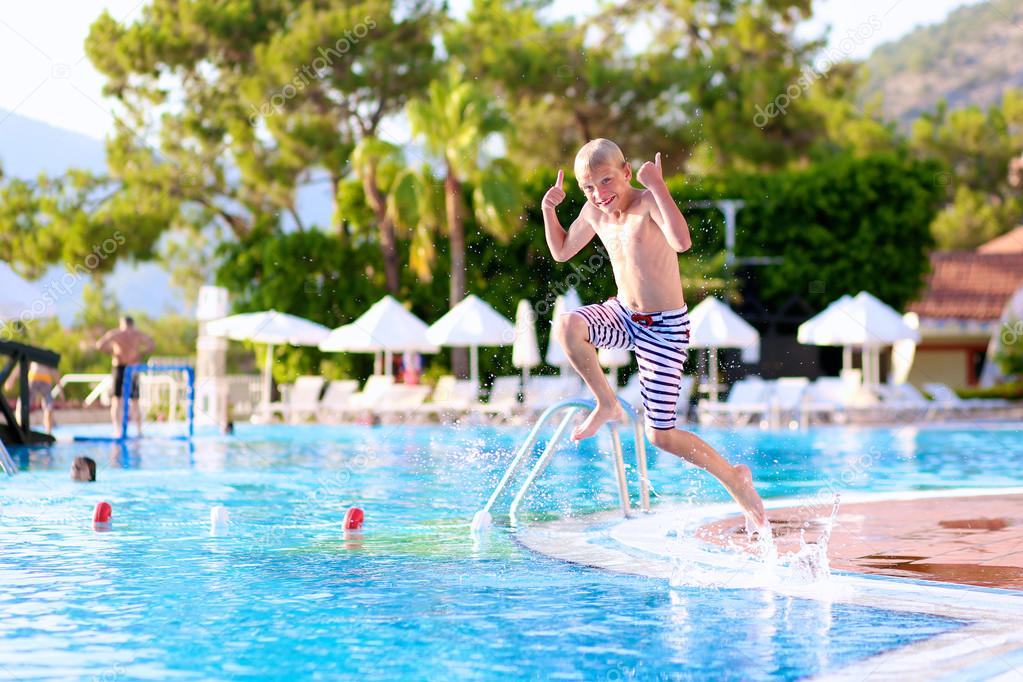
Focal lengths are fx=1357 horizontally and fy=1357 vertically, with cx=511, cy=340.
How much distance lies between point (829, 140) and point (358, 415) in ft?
61.4

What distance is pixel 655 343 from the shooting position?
6152 mm

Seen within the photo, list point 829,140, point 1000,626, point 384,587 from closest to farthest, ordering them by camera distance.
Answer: point 1000,626
point 384,587
point 829,140

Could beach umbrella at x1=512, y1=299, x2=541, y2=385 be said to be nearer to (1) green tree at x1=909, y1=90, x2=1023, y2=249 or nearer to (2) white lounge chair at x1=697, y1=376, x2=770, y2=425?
(2) white lounge chair at x1=697, y1=376, x2=770, y2=425

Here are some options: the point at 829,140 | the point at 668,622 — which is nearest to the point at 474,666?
the point at 668,622

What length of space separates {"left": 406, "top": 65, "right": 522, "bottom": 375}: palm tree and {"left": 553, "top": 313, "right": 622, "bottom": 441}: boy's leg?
2119 centimetres

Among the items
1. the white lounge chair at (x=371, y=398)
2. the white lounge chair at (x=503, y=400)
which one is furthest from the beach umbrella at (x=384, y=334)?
the white lounge chair at (x=503, y=400)

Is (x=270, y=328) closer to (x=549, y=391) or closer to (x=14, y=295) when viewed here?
(x=549, y=391)

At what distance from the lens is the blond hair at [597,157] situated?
5.91m

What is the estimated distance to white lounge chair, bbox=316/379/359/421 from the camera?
23734 millimetres

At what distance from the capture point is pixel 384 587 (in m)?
5.63

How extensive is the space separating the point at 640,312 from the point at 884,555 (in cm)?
165

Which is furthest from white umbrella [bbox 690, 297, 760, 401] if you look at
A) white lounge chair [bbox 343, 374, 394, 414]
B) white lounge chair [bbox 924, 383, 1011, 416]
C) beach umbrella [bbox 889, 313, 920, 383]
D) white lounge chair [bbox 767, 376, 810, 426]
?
beach umbrella [bbox 889, 313, 920, 383]

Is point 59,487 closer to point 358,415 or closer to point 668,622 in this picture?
point 668,622

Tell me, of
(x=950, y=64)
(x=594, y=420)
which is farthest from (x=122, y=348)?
(x=950, y=64)
